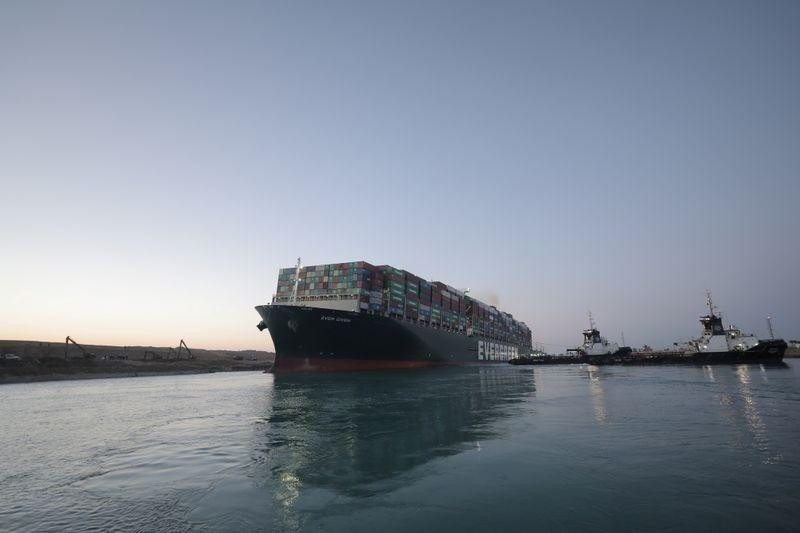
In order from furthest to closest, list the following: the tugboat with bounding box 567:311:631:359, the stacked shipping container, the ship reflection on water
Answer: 1. the tugboat with bounding box 567:311:631:359
2. the stacked shipping container
3. the ship reflection on water

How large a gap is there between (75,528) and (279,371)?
4514 cm

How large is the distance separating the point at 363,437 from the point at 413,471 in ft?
13.7

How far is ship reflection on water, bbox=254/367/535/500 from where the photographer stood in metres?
8.41

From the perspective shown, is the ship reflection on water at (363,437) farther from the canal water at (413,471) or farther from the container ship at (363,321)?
the container ship at (363,321)

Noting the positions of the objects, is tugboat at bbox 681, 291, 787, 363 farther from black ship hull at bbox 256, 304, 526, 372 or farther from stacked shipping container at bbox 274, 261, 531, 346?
black ship hull at bbox 256, 304, 526, 372

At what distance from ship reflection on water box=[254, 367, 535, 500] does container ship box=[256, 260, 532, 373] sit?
73.7 feet

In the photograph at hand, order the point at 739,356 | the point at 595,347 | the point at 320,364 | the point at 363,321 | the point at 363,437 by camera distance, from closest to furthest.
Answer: the point at 363,437 → the point at 320,364 → the point at 363,321 → the point at 739,356 → the point at 595,347

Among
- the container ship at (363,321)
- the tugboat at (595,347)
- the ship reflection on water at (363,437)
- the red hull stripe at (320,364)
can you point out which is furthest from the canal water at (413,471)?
the tugboat at (595,347)

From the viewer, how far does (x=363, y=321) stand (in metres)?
47.8

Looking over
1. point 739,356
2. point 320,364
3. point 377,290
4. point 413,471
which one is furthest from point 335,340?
point 739,356

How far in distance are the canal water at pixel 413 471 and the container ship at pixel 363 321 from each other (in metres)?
27.1

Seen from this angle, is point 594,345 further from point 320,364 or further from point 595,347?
point 320,364

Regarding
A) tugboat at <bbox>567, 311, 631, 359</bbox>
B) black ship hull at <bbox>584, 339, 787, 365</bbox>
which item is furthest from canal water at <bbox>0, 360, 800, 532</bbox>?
tugboat at <bbox>567, 311, 631, 359</bbox>

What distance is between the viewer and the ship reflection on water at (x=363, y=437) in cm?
841
